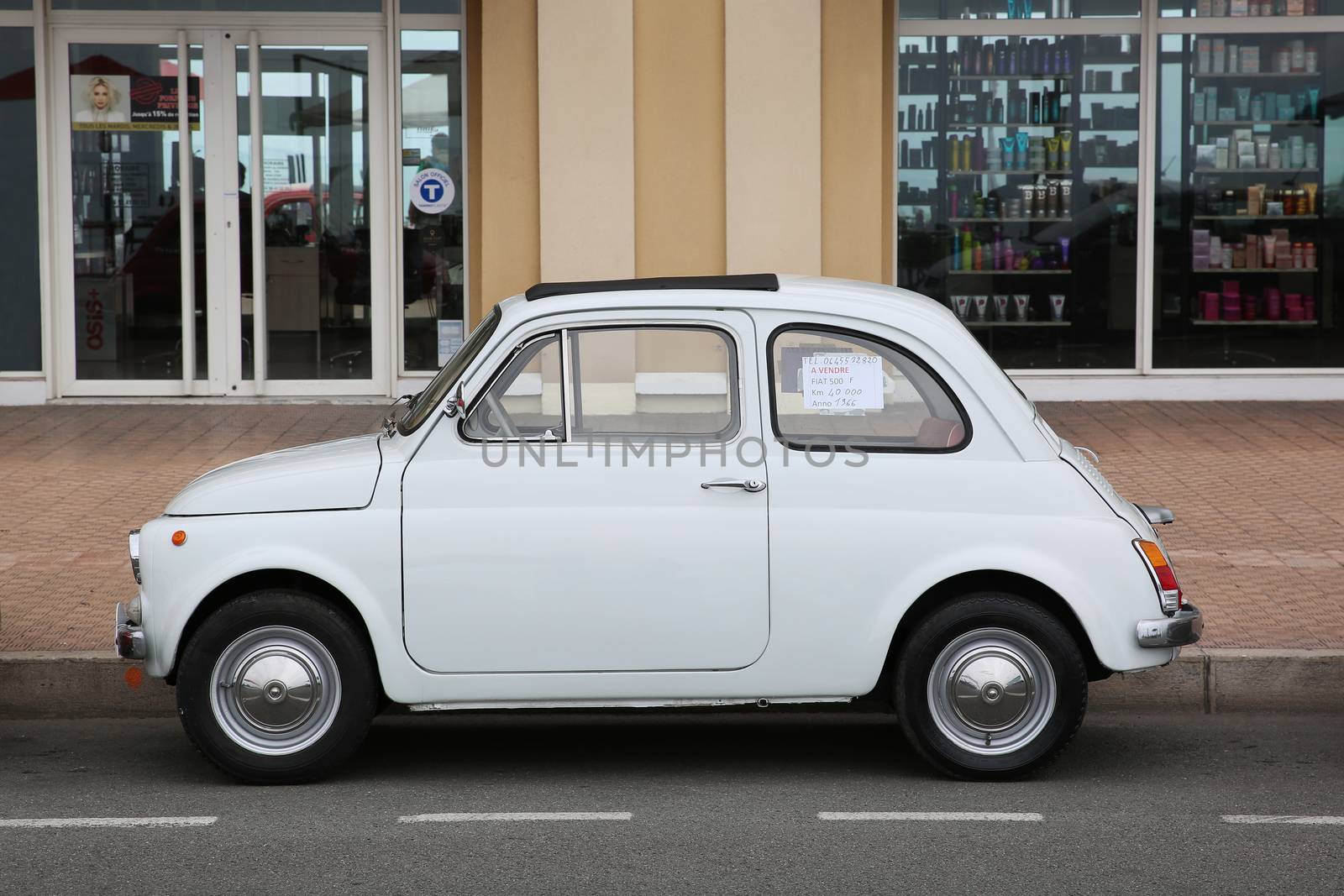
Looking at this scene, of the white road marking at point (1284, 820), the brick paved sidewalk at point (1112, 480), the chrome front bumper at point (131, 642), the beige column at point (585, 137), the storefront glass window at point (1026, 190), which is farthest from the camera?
the storefront glass window at point (1026, 190)

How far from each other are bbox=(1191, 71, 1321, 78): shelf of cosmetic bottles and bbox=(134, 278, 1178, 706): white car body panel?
956 cm

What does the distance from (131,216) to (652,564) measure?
9.91 meters

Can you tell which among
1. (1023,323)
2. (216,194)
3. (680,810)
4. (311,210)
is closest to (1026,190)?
(1023,323)

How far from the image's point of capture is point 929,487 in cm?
554

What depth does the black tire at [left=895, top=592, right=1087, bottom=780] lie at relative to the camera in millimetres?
5508

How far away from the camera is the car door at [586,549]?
215 inches

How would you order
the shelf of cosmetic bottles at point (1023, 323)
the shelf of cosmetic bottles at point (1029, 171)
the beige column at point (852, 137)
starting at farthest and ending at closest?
1. the shelf of cosmetic bottles at point (1023, 323)
2. the shelf of cosmetic bottles at point (1029, 171)
3. the beige column at point (852, 137)

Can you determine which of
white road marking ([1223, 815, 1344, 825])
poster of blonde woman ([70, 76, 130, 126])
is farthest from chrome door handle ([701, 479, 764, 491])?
poster of blonde woman ([70, 76, 130, 126])

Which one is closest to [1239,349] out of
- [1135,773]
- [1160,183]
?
[1160,183]

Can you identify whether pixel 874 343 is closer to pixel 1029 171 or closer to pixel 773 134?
pixel 773 134

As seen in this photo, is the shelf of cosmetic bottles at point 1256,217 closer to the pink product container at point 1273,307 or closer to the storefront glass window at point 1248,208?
the storefront glass window at point 1248,208

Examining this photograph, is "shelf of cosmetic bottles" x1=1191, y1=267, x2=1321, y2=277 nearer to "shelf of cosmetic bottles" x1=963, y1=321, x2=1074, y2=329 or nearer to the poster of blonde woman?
"shelf of cosmetic bottles" x1=963, y1=321, x2=1074, y2=329

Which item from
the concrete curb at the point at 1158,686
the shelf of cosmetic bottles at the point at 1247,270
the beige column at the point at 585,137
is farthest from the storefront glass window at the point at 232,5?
the concrete curb at the point at 1158,686

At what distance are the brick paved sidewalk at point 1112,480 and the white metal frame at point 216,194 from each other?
376mm
